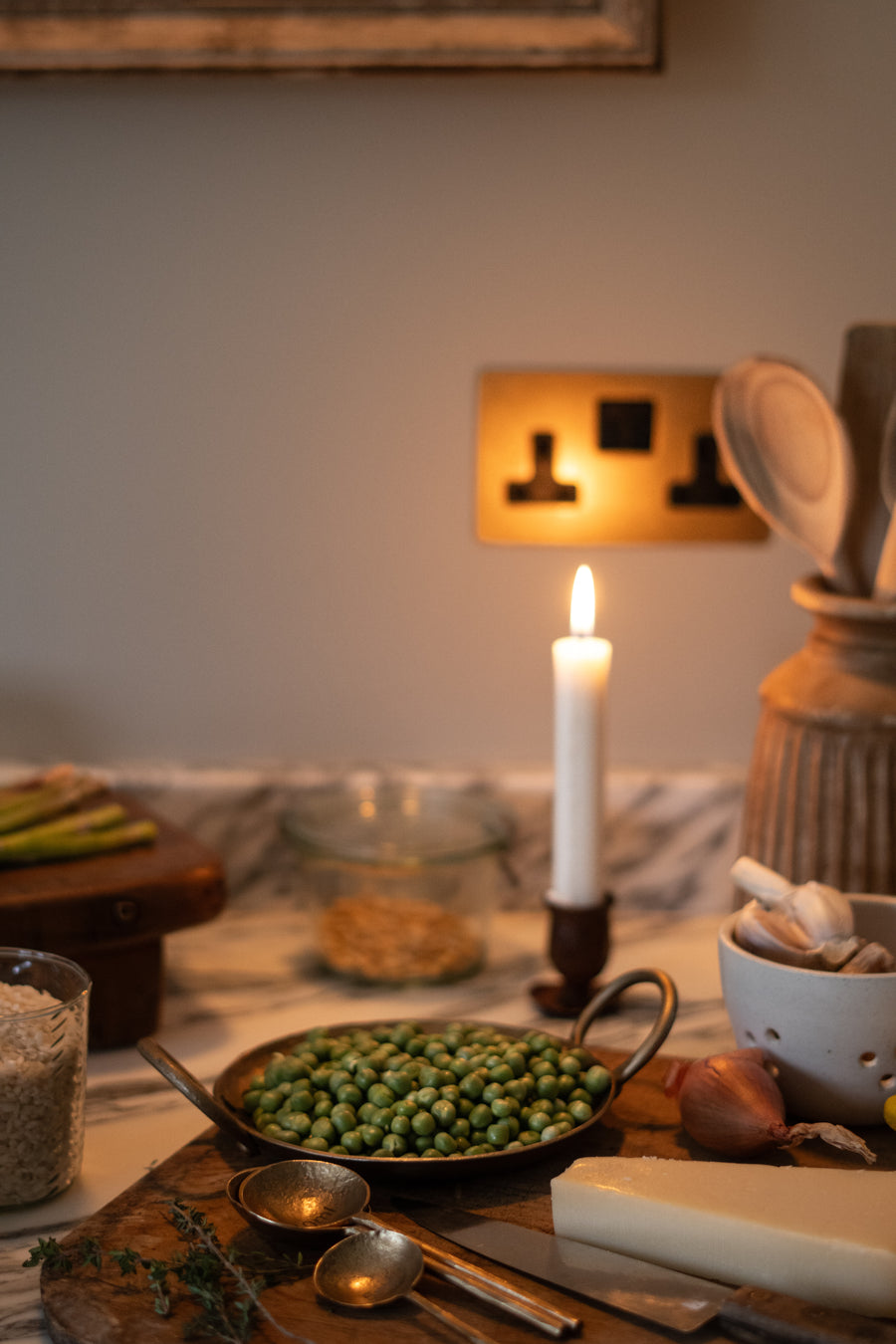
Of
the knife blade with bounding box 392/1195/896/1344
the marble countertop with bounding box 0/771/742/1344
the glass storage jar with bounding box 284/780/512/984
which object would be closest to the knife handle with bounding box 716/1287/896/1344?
the knife blade with bounding box 392/1195/896/1344

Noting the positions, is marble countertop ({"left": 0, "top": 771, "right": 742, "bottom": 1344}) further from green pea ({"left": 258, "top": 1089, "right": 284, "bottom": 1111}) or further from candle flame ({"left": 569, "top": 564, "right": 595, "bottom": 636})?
candle flame ({"left": 569, "top": 564, "right": 595, "bottom": 636})

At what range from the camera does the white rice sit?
0.71 meters

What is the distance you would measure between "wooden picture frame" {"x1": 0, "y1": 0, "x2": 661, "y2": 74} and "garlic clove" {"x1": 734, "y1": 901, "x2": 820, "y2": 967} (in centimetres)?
70

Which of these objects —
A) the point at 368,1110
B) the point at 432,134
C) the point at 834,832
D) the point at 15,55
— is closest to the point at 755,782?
the point at 834,832

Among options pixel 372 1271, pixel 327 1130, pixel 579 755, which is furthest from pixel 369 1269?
pixel 579 755

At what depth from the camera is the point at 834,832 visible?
98 cm

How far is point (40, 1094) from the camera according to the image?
28.4 inches

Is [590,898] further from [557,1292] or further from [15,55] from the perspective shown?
[15,55]

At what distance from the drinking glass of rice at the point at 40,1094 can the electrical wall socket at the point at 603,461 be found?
2.07 ft

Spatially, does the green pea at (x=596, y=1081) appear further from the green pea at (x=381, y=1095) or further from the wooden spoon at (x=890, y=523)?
the wooden spoon at (x=890, y=523)

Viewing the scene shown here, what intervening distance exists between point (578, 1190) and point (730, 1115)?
0.14m

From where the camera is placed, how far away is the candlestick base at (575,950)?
1.00m

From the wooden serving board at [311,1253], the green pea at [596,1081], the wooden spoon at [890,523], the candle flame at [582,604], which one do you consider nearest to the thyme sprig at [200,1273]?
the wooden serving board at [311,1253]

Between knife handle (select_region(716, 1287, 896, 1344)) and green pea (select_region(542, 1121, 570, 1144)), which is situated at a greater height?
knife handle (select_region(716, 1287, 896, 1344))
